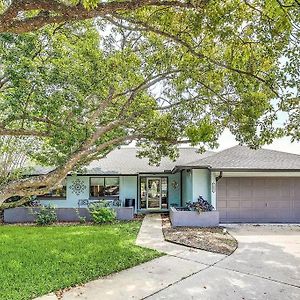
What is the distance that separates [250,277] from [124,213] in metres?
11.1

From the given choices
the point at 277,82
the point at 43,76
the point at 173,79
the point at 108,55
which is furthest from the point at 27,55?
the point at 277,82

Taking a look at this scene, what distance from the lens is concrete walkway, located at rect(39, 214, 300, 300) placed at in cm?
651

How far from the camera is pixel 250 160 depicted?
16531mm

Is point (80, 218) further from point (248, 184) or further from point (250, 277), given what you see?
point (250, 277)

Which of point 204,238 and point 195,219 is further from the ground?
point 195,219

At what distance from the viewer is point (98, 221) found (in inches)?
647

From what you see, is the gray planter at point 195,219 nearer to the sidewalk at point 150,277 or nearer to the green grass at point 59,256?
the green grass at point 59,256

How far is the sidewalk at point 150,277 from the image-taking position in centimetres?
657

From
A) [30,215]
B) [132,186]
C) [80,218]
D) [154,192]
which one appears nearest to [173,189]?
[154,192]

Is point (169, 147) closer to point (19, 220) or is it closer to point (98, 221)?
point (98, 221)

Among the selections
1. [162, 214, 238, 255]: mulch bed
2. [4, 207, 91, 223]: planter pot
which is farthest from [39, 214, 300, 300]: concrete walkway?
[4, 207, 91, 223]: planter pot

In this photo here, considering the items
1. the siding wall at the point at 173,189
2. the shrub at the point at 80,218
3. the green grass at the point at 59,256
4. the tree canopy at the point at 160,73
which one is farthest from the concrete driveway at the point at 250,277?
the siding wall at the point at 173,189

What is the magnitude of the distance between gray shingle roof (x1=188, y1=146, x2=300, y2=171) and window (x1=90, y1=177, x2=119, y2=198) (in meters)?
6.99

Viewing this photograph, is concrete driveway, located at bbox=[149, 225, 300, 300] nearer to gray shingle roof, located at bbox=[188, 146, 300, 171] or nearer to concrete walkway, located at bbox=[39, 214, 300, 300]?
concrete walkway, located at bbox=[39, 214, 300, 300]
